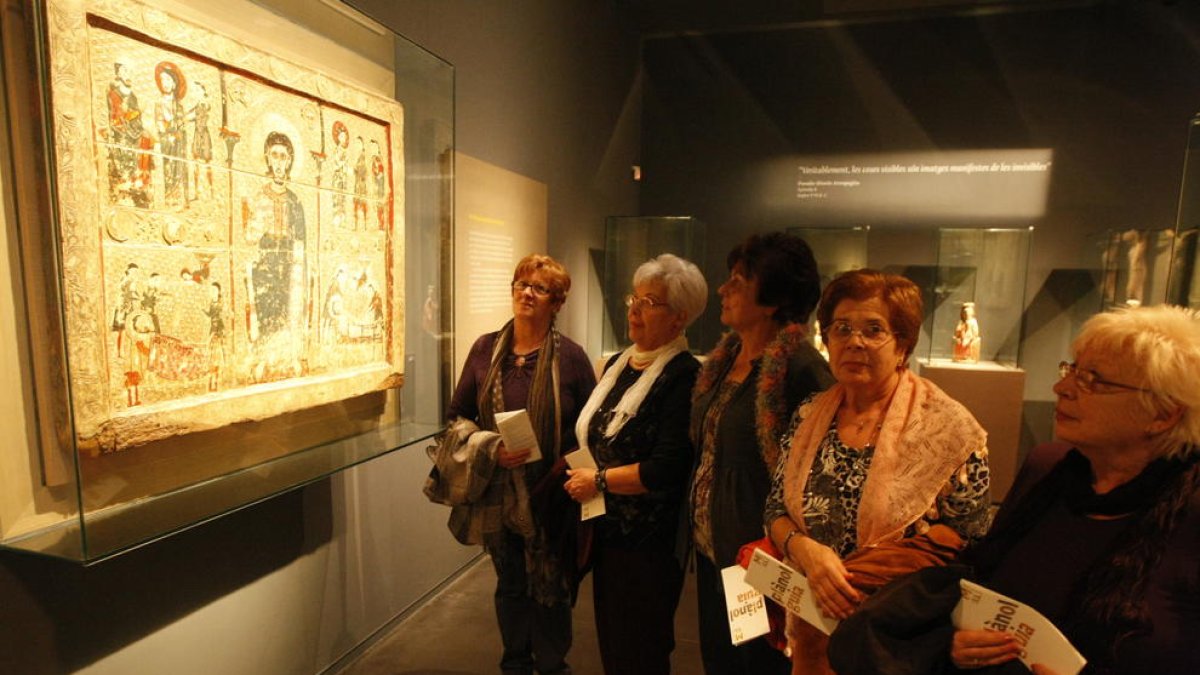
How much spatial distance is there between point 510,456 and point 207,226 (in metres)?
1.08

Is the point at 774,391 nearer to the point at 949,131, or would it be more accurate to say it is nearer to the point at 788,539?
the point at 788,539

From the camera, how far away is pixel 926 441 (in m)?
1.30

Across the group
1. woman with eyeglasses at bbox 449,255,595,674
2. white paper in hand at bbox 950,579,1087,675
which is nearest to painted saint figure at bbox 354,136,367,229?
woman with eyeglasses at bbox 449,255,595,674

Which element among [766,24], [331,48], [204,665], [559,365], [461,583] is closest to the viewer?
[331,48]

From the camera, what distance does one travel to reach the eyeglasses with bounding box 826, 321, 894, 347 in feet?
4.51

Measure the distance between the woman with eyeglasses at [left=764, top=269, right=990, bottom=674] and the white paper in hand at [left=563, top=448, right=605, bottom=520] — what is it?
559 millimetres

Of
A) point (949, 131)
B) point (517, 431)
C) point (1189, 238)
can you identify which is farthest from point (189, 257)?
point (949, 131)

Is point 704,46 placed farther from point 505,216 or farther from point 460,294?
point 460,294

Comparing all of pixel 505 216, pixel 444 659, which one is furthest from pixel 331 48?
pixel 444 659

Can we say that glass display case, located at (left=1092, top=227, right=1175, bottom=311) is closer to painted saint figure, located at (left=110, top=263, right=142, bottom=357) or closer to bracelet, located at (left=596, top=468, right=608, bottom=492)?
bracelet, located at (left=596, top=468, right=608, bottom=492)

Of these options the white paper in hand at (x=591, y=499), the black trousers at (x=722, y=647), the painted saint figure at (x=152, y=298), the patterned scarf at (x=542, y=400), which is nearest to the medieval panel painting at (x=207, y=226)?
the painted saint figure at (x=152, y=298)

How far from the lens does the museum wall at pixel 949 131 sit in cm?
482

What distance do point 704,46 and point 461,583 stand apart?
16.3ft

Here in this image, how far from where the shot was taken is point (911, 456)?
1303mm
